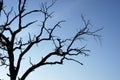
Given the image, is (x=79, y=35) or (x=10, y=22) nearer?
(x=10, y=22)

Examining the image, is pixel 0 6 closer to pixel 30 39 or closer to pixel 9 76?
pixel 30 39

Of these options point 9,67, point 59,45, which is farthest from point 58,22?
point 9,67

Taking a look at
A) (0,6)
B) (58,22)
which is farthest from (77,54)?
(0,6)

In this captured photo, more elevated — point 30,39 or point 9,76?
point 30,39

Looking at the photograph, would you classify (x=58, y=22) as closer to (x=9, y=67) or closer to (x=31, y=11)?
(x=31, y=11)

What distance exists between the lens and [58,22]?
20359mm

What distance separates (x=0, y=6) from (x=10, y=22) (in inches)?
57.7

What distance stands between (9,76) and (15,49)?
2.17 meters

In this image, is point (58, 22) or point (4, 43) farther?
point (58, 22)

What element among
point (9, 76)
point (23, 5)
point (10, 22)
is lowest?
point (9, 76)

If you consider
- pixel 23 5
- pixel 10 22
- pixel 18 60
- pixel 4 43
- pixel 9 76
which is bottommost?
pixel 9 76

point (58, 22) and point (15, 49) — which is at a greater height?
point (58, 22)

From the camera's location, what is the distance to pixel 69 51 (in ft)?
65.5

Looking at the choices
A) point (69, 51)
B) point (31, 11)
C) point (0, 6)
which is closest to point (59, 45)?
point (69, 51)
